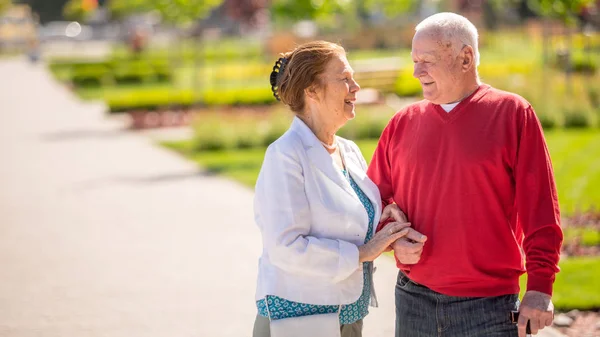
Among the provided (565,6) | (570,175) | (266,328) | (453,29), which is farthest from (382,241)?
(570,175)

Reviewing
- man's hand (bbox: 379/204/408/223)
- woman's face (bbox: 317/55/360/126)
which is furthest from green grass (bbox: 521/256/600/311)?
woman's face (bbox: 317/55/360/126)

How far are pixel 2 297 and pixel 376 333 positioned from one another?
2.89 metres

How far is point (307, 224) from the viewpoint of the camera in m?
3.18

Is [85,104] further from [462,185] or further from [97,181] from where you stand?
[462,185]

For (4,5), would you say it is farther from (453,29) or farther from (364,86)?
(453,29)

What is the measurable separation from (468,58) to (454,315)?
2.76 ft

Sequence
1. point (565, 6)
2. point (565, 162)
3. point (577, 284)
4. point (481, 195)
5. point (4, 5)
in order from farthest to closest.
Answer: point (4, 5), point (565, 162), point (565, 6), point (577, 284), point (481, 195)

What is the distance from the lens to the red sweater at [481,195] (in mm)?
3047

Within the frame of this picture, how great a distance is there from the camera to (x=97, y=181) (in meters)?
12.6

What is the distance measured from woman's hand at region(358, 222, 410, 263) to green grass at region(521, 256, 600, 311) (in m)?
3.23

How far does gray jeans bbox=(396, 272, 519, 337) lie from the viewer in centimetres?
318

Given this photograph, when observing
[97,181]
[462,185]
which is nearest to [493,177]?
[462,185]

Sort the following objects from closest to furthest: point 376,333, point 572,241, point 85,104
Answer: point 376,333
point 572,241
point 85,104

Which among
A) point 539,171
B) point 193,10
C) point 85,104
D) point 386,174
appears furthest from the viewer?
point 85,104
